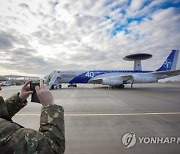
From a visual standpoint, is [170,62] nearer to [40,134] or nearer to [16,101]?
[16,101]

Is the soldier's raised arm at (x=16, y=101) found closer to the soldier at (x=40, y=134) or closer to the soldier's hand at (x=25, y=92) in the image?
the soldier's hand at (x=25, y=92)

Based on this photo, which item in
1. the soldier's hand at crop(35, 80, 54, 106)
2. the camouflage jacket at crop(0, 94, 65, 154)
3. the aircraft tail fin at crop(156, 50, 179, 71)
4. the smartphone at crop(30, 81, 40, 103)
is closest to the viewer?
the camouflage jacket at crop(0, 94, 65, 154)

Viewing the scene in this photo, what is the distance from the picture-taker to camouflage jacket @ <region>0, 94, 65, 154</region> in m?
1.19

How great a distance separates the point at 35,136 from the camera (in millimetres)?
1256

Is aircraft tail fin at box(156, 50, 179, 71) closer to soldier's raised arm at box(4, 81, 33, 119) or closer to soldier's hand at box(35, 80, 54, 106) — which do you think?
soldier's raised arm at box(4, 81, 33, 119)

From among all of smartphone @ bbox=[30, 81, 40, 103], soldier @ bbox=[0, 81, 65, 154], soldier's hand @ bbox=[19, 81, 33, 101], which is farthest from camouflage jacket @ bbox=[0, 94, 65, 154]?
soldier's hand @ bbox=[19, 81, 33, 101]

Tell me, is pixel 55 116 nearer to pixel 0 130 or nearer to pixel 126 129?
pixel 0 130

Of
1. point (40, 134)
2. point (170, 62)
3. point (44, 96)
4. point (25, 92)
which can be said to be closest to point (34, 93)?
point (44, 96)

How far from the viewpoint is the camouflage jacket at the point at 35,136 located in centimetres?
119

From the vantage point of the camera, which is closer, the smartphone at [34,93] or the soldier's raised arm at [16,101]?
the smartphone at [34,93]

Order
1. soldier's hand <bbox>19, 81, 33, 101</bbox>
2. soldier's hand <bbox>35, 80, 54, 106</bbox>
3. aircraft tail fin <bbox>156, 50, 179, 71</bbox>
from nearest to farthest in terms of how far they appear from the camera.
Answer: soldier's hand <bbox>35, 80, 54, 106</bbox>, soldier's hand <bbox>19, 81, 33, 101</bbox>, aircraft tail fin <bbox>156, 50, 179, 71</bbox>

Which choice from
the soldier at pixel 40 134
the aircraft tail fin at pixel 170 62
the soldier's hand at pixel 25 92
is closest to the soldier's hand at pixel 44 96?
the soldier at pixel 40 134

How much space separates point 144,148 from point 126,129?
1435 millimetres

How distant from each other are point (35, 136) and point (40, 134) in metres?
0.05
